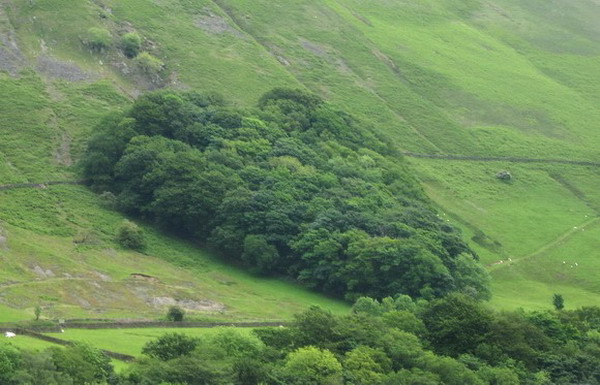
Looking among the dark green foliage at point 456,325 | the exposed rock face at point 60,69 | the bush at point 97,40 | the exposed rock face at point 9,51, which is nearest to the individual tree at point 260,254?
the dark green foliage at point 456,325

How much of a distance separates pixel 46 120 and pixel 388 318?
68.3 metres

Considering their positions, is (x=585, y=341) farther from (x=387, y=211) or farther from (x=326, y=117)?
(x=326, y=117)

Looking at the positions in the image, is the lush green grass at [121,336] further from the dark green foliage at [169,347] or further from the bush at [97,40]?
the bush at [97,40]

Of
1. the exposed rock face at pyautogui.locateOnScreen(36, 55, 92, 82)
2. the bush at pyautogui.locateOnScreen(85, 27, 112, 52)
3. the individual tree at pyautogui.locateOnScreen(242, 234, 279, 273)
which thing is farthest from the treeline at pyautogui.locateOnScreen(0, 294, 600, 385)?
the bush at pyautogui.locateOnScreen(85, 27, 112, 52)

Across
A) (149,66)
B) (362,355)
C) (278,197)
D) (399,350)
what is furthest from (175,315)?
(149,66)

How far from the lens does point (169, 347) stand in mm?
101000

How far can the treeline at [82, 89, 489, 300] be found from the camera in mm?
148375

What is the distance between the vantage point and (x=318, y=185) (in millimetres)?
166000

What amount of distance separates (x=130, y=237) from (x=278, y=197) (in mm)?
19191

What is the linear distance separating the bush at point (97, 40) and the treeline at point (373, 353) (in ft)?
246

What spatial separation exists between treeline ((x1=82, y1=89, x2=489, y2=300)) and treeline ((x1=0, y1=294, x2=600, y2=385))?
11.5 meters

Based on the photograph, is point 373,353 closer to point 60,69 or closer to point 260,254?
point 260,254

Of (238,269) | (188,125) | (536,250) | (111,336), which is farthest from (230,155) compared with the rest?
(111,336)

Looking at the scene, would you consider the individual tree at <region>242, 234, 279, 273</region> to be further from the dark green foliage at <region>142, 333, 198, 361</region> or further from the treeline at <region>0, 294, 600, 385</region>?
the dark green foliage at <region>142, 333, 198, 361</region>
